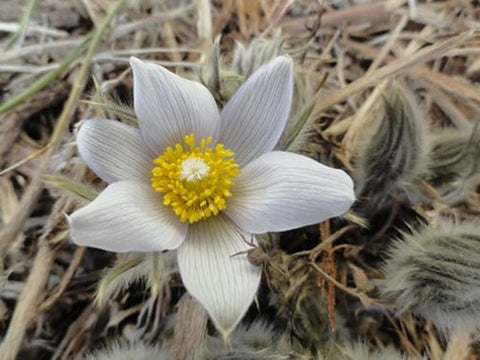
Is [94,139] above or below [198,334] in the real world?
above

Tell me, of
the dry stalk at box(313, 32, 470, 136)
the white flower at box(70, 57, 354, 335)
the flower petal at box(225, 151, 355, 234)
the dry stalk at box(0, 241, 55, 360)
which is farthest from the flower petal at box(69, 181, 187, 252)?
the dry stalk at box(313, 32, 470, 136)

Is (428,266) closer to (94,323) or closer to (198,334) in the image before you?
(198,334)

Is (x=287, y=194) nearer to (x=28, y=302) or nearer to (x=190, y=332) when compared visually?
(x=190, y=332)

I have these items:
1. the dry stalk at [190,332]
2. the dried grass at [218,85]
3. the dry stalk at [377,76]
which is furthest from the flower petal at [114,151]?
the dry stalk at [377,76]

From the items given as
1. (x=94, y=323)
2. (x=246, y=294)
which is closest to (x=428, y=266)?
(x=246, y=294)

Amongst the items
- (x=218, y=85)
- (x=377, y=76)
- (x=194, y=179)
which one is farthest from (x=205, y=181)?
(x=377, y=76)

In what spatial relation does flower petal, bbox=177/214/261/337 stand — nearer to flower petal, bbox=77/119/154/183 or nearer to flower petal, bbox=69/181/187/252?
flower petal, bbox=69/181/187/252

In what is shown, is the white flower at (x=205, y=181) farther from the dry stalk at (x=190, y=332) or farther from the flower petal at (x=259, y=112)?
the dry stalk at (x=190, y=332)
